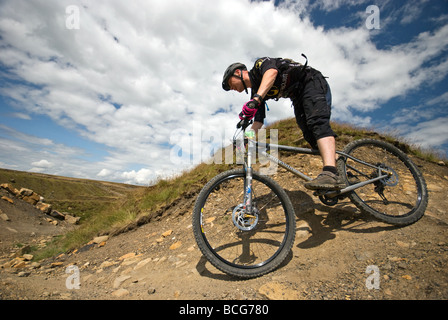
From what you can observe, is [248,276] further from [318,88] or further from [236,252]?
[318,88]

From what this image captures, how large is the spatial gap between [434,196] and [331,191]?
129 inches

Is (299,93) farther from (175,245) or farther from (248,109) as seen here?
(175,245)

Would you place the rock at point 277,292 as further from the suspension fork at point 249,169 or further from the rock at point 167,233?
the rock at point 167,233

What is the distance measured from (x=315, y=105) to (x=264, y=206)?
1.78m

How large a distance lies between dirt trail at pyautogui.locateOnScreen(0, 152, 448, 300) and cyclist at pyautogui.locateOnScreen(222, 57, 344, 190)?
0.96 meters

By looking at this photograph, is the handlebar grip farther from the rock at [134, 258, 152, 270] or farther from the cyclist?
the rock at [134, 258, 152, 270]

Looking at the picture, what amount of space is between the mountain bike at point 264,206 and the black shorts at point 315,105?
41 centimetres

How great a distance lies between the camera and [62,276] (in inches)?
158

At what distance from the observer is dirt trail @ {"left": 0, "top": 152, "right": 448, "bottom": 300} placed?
204 centimetres

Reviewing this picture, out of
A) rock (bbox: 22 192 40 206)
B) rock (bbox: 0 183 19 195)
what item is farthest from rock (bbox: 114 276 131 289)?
rock (bbox: 22 192 40 206)

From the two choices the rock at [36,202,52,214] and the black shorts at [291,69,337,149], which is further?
the rock at [36,202,52,214]

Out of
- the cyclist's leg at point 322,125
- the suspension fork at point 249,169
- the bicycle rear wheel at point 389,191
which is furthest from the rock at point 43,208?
the bicycle rear wheel at point 389,191

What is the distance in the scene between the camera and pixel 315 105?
10.3 feet
